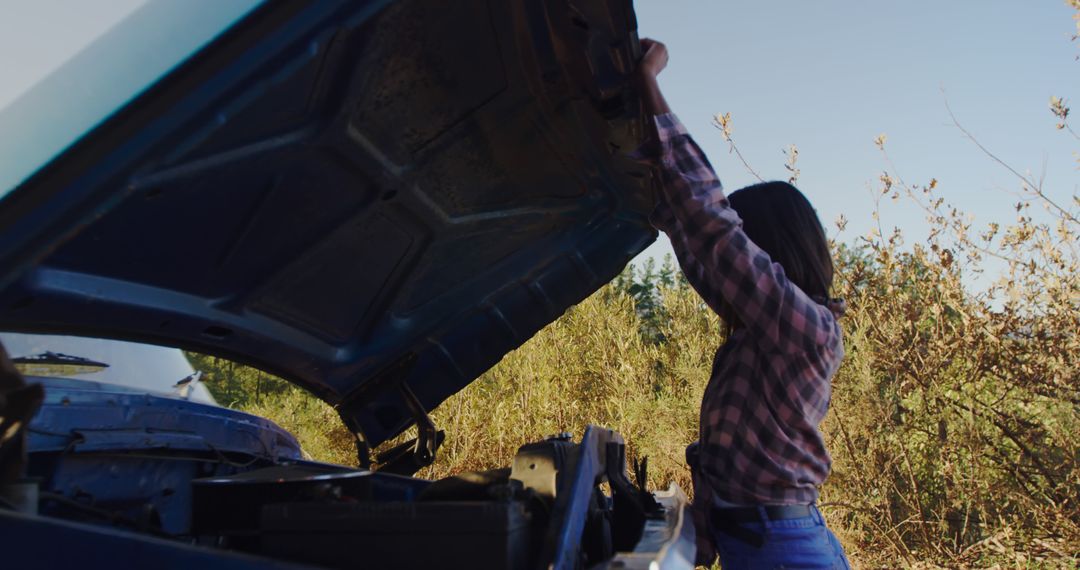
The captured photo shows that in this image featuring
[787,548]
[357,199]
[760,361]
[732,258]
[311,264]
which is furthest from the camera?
[311,264]

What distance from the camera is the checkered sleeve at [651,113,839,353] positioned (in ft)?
5.71

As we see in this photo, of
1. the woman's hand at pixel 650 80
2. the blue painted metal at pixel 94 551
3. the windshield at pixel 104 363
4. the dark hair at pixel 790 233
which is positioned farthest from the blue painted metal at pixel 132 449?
the dark hair at pixel 790 233

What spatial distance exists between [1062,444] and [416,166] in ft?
14.2

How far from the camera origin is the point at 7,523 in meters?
1.35

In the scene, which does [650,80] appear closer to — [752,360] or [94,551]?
[752,360]

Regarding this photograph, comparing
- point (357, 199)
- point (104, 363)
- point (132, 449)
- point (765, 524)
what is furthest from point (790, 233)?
point (104, 363)

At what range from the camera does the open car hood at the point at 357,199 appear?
1.31 m

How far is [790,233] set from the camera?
2021 mm

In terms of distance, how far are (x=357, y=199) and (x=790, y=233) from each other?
47.2 inches

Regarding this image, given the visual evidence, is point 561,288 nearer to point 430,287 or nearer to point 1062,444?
point 430,287

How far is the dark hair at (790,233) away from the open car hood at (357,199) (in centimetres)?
40

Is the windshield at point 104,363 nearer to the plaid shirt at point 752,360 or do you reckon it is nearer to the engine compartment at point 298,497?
the engine compartment at point 298,497

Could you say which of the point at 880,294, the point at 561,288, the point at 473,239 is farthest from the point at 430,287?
the point at 880,294

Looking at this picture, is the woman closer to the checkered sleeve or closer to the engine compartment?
the checkered sleeve
